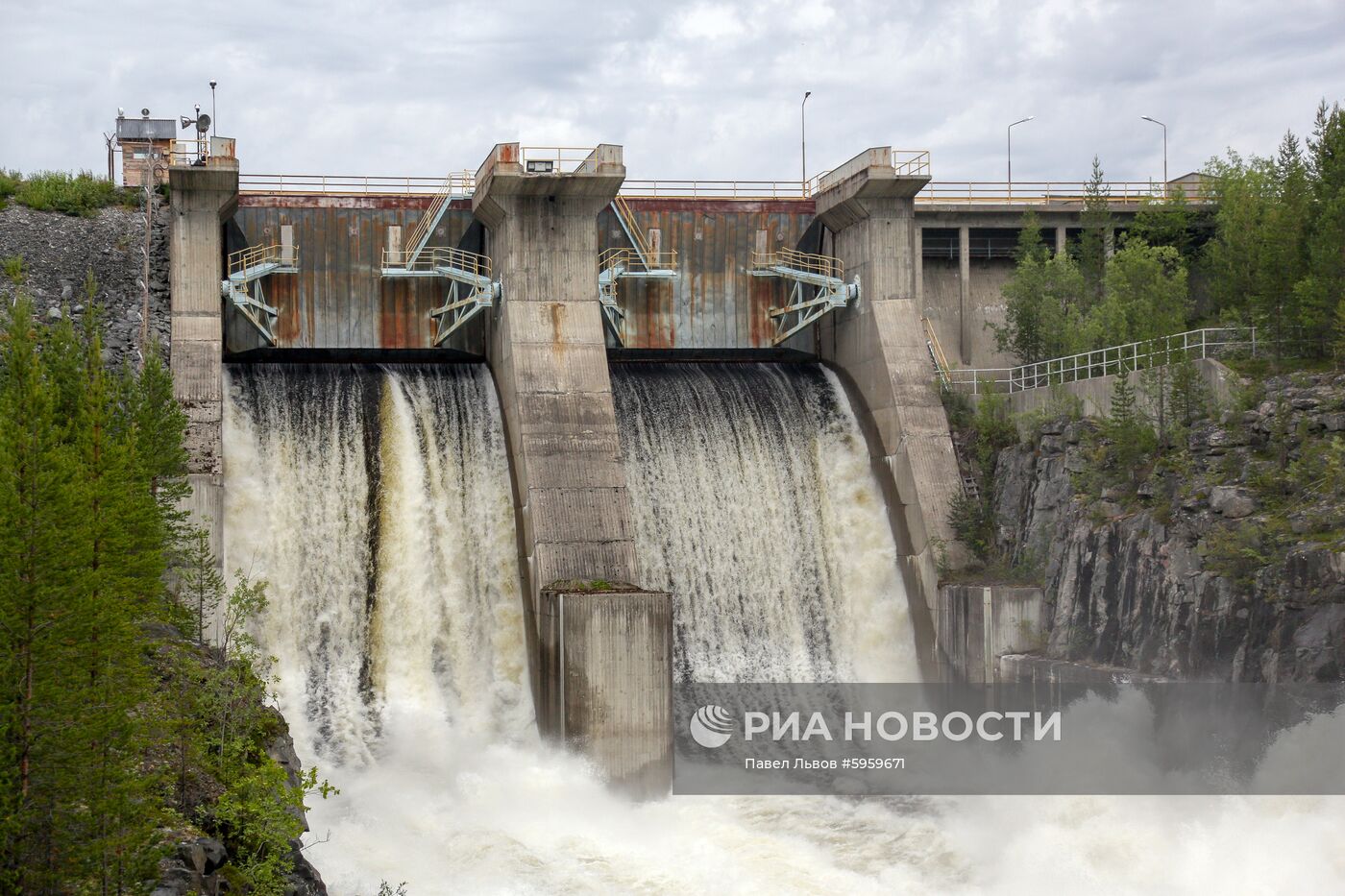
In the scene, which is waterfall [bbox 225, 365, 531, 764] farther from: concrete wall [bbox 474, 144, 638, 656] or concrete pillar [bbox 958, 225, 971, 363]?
concrete pillar [bbox 958, 225, 971, 363]

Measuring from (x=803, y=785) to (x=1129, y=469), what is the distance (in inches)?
400

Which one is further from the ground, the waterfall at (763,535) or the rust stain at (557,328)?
the rust stain at (557,328)

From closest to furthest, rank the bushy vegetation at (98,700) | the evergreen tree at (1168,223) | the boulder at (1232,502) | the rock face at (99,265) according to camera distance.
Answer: the bushy vegetation at (98,700) → the boulder at (1232,502) → the rock face at (99,265) → the evergreen tree at (1168,223)

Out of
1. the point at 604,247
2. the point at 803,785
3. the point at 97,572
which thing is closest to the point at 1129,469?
the point at 803,785

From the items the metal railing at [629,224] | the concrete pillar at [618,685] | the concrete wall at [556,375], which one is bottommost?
the concrete pillar at [618,685]

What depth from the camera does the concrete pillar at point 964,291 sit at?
153 feet

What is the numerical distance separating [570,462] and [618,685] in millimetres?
6449

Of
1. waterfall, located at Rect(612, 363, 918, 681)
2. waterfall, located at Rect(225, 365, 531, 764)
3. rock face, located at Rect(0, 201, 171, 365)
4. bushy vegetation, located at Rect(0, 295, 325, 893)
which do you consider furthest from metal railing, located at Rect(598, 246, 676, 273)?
bushy vegetation, located at Rect(0, 295, 325, 893)

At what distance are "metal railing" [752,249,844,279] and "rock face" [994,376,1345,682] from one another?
944cm

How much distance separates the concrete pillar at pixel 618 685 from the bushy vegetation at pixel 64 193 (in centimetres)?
1965

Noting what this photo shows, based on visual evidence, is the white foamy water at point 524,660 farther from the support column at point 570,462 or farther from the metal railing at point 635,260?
the metal railing at point 635,260

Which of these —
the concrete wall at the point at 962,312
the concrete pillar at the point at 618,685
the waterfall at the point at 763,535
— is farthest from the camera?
the concrete wall at the point at 962,312

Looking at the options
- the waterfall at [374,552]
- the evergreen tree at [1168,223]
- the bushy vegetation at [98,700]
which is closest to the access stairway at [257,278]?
the waterfall at [374,552]

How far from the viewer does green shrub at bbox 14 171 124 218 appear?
Answer: 42.3 metres
